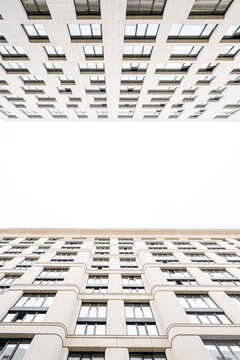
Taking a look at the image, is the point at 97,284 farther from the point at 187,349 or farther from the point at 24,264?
the point at 187,349

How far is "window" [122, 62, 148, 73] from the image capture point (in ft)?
64.9

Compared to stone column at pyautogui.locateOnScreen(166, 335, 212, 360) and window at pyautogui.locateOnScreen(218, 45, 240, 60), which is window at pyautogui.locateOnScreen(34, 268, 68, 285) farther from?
window at pyautogui.locateOnScreen(218, 45, 240, 60)

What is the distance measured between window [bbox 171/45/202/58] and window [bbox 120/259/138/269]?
22.5 meters

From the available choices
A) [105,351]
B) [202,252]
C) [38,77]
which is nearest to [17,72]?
[38,77]

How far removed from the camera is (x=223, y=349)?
12.3 metres

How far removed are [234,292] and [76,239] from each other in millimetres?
23425

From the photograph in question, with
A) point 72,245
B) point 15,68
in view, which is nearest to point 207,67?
point 15,68

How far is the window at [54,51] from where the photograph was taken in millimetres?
17672

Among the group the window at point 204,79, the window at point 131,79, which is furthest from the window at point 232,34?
the window at point 131,79

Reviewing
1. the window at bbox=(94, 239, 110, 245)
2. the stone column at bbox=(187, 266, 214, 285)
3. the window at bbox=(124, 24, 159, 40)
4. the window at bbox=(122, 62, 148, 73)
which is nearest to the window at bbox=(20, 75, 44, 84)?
the window at bbox=(122, 62, 148, 73)

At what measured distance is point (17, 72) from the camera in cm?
2062

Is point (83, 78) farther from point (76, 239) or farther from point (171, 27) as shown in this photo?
point (76, 239)

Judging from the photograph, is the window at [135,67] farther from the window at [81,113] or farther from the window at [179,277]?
the window at [179,277]

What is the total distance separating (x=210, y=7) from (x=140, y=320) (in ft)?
73.6
